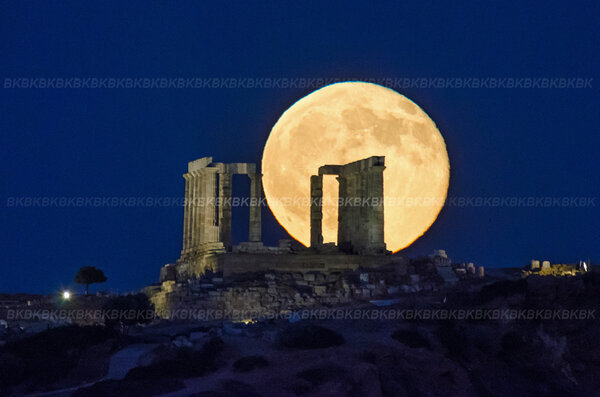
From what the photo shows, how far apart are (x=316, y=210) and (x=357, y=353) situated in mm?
22226

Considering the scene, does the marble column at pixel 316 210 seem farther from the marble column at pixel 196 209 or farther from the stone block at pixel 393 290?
the stone block at pixel 393 290

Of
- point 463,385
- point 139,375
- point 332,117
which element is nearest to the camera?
point 139,375

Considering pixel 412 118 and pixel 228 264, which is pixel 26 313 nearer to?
pixel 228 264

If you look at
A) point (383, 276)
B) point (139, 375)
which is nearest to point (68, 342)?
point (139, 375)

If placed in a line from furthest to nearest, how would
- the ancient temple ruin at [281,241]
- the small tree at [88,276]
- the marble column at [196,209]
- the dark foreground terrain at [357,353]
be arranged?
the small tree at [88,276]
the marble column at [196,209]
the ancient temple ruin at [281,241]
the dark foreground terrain at [357,353]

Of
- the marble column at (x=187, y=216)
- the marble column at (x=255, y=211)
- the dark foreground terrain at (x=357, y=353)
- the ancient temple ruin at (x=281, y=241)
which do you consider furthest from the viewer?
the marble column at (x=187, y=216)

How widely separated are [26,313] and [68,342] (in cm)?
1673

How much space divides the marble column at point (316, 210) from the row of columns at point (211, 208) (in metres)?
3.06

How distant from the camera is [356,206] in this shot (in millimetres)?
56719

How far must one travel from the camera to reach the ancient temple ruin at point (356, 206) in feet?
181

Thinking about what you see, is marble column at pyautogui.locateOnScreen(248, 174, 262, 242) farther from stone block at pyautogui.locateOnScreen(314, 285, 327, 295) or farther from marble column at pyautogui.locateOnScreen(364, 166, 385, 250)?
stone block at pyautogui.locateOnScreen(314, 285, 327, 295)

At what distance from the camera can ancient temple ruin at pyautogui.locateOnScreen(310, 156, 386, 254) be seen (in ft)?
181

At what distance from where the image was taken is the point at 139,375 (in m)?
35.1

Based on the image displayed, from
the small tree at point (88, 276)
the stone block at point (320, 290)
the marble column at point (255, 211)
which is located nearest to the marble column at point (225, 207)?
the marble column at point (255, 211)
